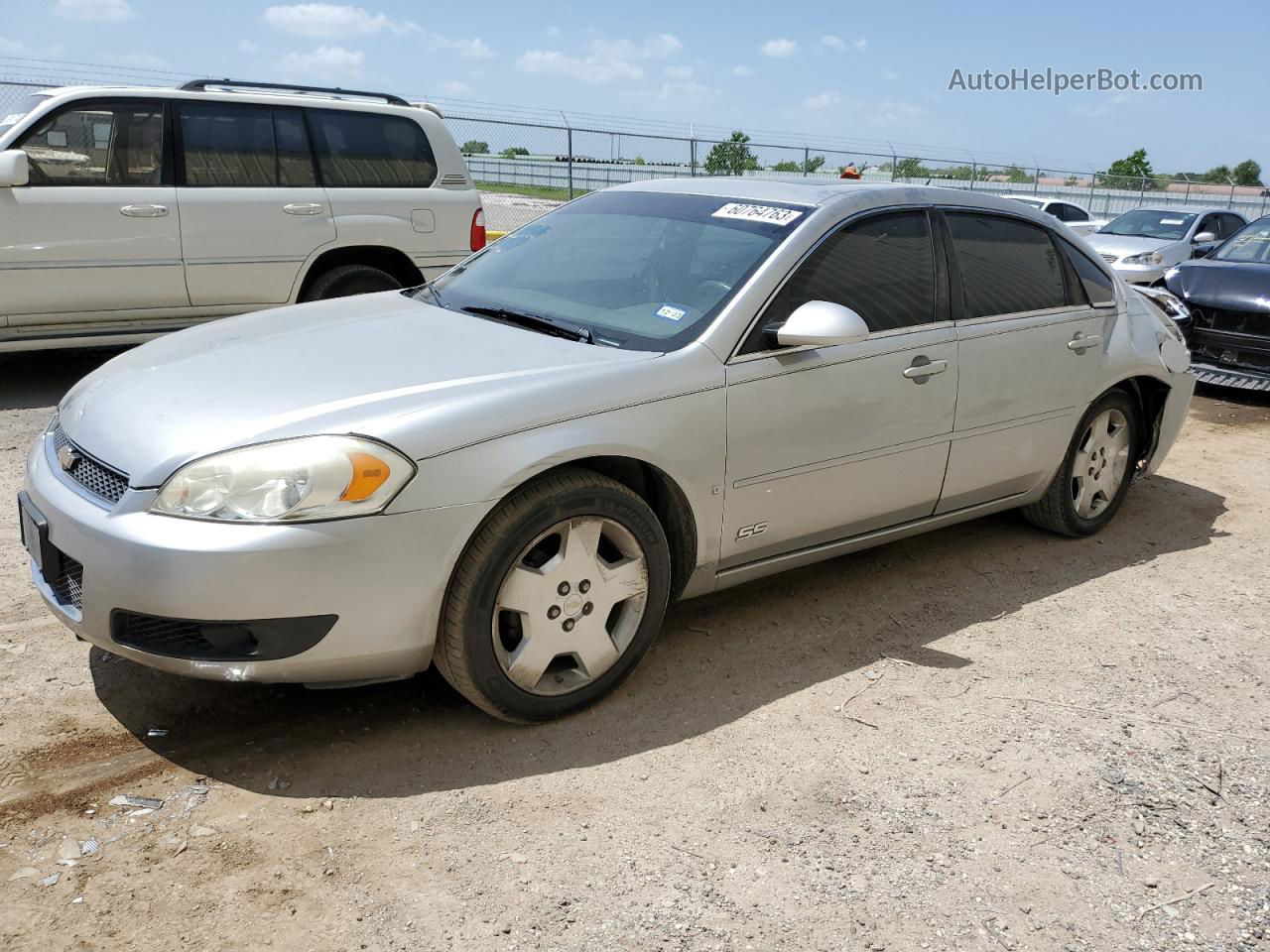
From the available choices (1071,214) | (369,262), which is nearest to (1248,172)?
(1071,214)

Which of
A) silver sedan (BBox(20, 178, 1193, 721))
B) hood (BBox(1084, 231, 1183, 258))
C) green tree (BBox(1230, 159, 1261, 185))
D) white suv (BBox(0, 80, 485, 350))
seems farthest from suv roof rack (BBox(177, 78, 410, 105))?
green tree (BBox(1230, 159, 1261, 185))

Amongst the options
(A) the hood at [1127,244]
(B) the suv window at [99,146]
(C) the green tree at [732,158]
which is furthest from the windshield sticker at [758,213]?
(C) the green tree at [732,158]

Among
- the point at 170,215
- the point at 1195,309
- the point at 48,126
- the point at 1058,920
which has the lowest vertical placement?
the point at 1058,920

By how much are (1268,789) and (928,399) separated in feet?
5.52

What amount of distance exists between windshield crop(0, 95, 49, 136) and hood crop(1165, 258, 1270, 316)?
28.4 feet

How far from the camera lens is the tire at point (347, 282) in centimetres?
779

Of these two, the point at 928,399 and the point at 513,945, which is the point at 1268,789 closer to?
the point at 928,399

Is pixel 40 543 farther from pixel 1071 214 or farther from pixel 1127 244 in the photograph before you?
pixel 1071 214

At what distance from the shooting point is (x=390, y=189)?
26.4 ft

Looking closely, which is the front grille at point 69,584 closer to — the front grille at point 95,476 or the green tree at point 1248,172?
the front grille at point 95,476

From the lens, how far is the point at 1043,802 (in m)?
3.11

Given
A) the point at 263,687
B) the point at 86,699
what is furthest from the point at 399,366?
the point at 86,699

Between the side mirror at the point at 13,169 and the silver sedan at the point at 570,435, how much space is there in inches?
141

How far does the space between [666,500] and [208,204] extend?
16.8ft
